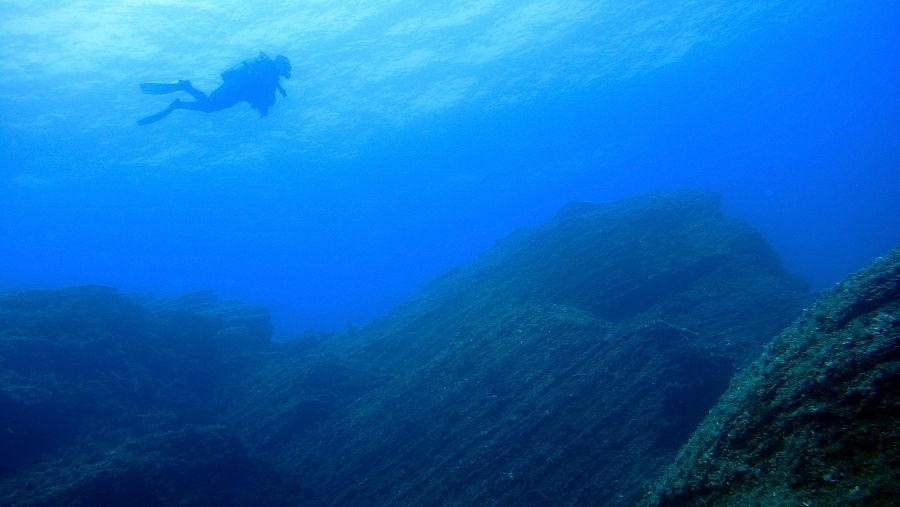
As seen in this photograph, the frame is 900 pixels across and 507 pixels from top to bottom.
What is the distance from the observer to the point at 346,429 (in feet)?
34.9

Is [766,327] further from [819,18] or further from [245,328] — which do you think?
[819,18]

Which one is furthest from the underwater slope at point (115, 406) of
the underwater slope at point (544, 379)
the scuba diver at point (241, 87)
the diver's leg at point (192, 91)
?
the diver's leg at point (192, 91)

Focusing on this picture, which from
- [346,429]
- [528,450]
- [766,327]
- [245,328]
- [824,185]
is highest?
[245,328]

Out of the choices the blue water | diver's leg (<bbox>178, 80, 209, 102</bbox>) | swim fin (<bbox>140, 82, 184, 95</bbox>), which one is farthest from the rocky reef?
the blue water

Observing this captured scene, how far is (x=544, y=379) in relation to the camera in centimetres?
974

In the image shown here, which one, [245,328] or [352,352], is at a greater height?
[245,328]

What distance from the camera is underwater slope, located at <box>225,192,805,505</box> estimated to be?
8.12 meters

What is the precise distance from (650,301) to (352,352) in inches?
409

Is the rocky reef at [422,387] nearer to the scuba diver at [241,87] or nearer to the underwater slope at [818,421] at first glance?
the underwater slope at [818,421]

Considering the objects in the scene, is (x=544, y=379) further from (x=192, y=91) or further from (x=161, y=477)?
(x=192, y=91)

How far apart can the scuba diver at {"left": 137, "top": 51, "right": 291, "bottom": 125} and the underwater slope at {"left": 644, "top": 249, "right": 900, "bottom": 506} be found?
14.9 meters

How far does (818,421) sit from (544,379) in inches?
287

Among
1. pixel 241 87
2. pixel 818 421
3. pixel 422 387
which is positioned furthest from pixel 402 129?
pixel 818 421

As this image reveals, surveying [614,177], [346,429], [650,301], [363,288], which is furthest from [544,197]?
[346,429]
